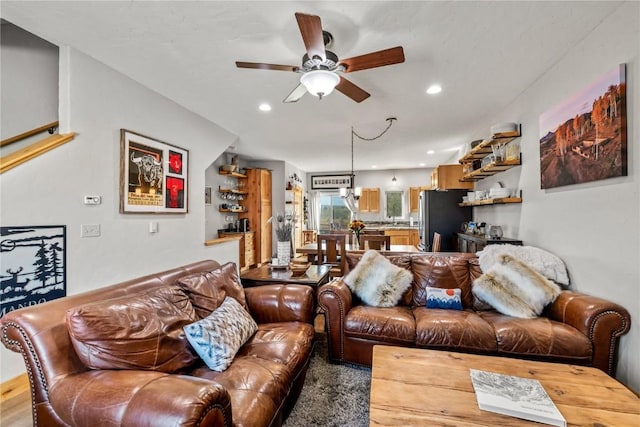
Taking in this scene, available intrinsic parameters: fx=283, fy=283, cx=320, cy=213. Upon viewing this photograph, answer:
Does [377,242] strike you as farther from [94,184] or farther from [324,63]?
[94,184]

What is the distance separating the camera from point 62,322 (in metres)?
1.29

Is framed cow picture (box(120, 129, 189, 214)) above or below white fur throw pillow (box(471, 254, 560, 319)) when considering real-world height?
above

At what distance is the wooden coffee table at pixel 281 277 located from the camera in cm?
268

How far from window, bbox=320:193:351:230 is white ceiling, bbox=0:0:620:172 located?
5926 mm

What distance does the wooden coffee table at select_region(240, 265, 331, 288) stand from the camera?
2.68 m

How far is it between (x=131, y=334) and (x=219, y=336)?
430 mm

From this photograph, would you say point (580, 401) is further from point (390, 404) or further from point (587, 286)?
point (587, 286)

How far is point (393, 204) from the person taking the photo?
8711 millimetres

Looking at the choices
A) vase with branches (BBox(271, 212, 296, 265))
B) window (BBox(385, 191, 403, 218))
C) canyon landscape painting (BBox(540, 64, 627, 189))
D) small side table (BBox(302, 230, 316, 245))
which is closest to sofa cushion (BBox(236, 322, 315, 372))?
vase with branches (BBox(271, 212, 296, 265))

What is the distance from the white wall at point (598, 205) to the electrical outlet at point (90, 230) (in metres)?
4.00

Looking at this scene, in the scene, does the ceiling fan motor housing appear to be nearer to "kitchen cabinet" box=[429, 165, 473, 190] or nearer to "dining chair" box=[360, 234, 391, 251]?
"dining chair" box=[360, 234, 391, 251]

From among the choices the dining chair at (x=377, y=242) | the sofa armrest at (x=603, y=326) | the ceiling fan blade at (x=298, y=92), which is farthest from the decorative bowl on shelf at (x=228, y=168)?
the sofa armrest at (x=603, y=326)

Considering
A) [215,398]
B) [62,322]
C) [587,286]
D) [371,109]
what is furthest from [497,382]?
[371,109]

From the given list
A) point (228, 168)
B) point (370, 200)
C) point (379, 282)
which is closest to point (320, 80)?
point (379, 282)
